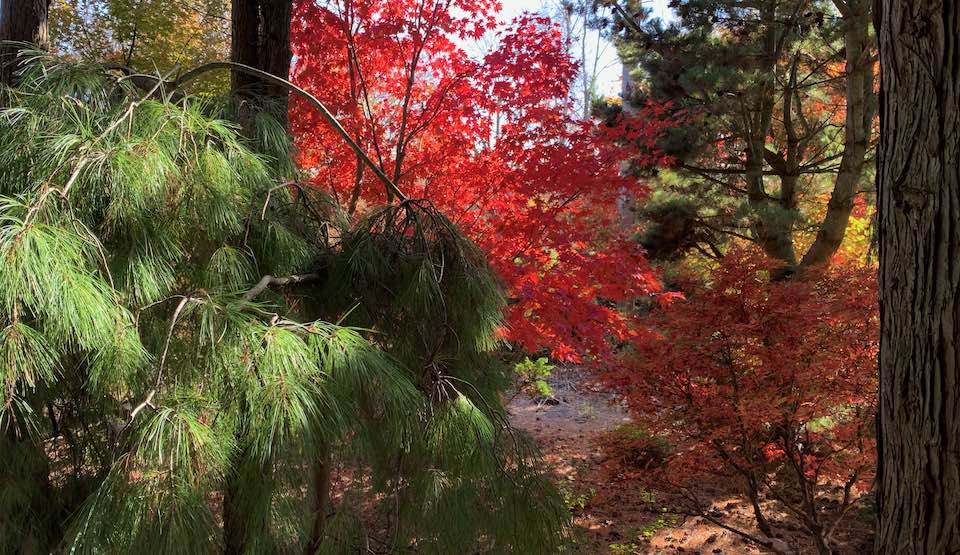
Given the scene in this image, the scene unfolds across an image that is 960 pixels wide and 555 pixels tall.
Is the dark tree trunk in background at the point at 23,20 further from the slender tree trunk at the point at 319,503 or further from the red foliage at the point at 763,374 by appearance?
the red foliage at the point at 763,374

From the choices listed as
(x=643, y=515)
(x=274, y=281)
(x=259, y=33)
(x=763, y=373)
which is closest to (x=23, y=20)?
(x=259, y=33)

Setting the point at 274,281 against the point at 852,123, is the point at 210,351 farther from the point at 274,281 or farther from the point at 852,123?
the point at 852,123

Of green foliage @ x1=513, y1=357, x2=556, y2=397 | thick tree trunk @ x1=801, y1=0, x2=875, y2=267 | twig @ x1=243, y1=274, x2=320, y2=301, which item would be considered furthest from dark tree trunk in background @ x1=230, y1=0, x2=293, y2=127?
green foliage @ x1=513, y1=357, x2=556, y2=397

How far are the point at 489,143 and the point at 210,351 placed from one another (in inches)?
153

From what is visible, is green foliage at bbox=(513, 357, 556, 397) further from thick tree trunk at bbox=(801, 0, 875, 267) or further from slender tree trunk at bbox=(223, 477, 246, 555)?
slender tree trunk at bbox=(223, 477, 246, 555)

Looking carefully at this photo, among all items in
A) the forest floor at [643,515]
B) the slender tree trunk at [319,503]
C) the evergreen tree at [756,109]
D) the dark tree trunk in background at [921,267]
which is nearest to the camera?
the dark tree trunk in background at [921,267]

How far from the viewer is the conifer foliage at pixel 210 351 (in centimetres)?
125

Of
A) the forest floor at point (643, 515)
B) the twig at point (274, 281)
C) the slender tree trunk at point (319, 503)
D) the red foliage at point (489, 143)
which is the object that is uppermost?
the red foliage at point (489, 143)

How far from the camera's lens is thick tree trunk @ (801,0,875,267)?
4.86m

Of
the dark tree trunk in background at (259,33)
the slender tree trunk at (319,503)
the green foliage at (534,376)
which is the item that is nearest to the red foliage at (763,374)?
the slender tree trunk at (319,503)

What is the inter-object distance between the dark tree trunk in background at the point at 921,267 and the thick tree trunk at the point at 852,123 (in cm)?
364

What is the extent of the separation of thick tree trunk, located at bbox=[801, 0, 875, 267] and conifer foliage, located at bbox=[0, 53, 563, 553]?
3912 millimetres

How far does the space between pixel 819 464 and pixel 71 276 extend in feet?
13.5

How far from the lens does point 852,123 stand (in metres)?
5.00
